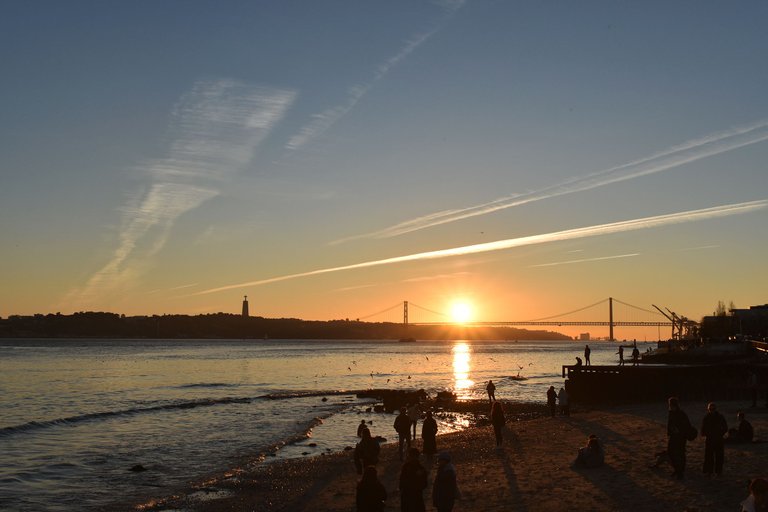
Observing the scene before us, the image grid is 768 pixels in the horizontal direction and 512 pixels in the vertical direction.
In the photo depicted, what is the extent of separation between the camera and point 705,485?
617 inches

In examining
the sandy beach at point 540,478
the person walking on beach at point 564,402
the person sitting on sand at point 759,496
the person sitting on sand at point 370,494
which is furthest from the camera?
the person walking on beach at point 564,402

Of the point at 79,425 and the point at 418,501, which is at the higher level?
the point at 418,501

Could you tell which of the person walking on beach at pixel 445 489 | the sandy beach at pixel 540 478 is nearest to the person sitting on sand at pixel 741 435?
the sandy beach at pixel 540 478

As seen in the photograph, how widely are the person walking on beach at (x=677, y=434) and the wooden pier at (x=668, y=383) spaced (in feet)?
67.6

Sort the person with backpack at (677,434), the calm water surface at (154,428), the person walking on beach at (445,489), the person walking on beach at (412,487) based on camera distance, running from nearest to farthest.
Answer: the person walking on beach at (412,487) → the person walking on beach at (445,489) → the person with backpack at (677,434) → the calm water surface at (154,428)

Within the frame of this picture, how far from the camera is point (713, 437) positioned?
16.0 m

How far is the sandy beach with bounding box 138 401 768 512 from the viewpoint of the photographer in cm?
1548

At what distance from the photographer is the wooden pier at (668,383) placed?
120ft

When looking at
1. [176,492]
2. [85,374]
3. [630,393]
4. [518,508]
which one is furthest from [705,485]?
[85,374]

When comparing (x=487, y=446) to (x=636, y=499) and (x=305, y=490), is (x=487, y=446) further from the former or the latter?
(x=636, y=499)

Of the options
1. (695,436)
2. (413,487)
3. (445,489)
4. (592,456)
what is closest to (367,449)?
(445,489)

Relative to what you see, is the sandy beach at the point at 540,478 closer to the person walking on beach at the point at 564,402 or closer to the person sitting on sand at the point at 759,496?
the person walking on beach at the point at 564,402

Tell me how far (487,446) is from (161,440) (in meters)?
16.8

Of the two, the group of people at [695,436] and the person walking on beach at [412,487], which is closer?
the person walking on beach at [412,487]
